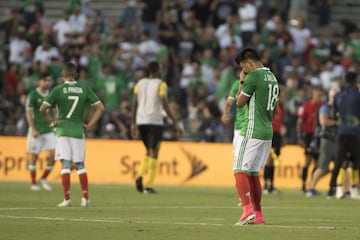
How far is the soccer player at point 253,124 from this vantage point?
54.4ft

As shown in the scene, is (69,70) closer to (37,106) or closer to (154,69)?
(154,69)

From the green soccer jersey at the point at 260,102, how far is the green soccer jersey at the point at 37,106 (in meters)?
10.1

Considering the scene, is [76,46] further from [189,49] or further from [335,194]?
[335,194]

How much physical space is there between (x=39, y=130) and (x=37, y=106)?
36.6 inches

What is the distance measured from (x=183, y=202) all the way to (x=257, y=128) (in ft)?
20.1

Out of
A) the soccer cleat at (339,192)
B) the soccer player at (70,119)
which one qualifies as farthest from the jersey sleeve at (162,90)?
the soccer player at (70,119)

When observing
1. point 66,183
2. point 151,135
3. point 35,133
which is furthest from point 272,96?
point 35,133

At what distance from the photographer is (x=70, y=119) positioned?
67.9 ft

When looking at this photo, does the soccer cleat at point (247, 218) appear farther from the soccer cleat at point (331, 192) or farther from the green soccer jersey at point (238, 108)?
the soccer cleat at point (331, 192)

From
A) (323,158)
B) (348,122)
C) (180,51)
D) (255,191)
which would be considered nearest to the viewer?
(255,191)

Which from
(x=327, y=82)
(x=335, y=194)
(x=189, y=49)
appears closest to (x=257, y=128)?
(x=335, y=194)

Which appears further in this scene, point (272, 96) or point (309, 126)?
point (309, 126)

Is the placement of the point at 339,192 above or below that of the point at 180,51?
below

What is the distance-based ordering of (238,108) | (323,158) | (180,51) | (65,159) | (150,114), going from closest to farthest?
(65,159), (238,108), (150,114), (323,158), (180,51)
